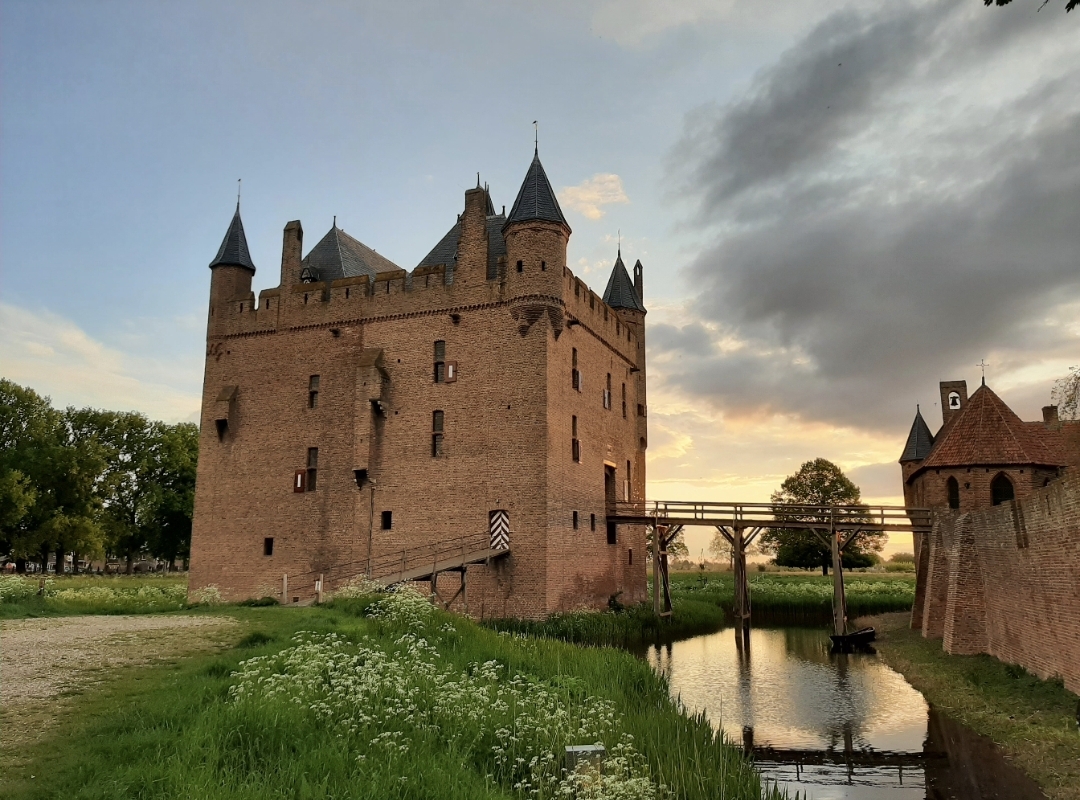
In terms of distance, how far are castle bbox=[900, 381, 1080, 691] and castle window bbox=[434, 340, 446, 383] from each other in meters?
14.9

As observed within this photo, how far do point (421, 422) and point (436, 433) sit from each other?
63cm

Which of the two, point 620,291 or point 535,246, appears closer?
point 535,246

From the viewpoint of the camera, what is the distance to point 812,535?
49938mm

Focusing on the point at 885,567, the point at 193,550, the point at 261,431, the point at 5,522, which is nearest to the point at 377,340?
the point at 261,431

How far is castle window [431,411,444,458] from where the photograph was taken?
24.9 metres

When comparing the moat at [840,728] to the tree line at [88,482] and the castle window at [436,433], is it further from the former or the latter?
the tree line at [88,482]

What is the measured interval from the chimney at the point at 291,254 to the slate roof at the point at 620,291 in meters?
12.7

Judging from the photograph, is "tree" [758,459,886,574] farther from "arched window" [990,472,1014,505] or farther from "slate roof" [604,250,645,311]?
"arched window" [990,472,1014,505]

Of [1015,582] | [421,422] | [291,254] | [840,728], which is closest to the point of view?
[840,728]

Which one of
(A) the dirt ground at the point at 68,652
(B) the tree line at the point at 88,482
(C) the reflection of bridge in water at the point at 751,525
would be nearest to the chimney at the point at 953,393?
(C) the reflection of bridge in water at the point at 751,525

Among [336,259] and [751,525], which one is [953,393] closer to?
[751,525]

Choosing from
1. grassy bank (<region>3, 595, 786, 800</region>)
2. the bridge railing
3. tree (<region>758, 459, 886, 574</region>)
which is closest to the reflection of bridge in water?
the bridge railing

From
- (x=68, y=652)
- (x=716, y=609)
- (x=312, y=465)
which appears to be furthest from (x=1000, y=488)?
(x=68, y=652)

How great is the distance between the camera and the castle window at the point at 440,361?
83.1ft
